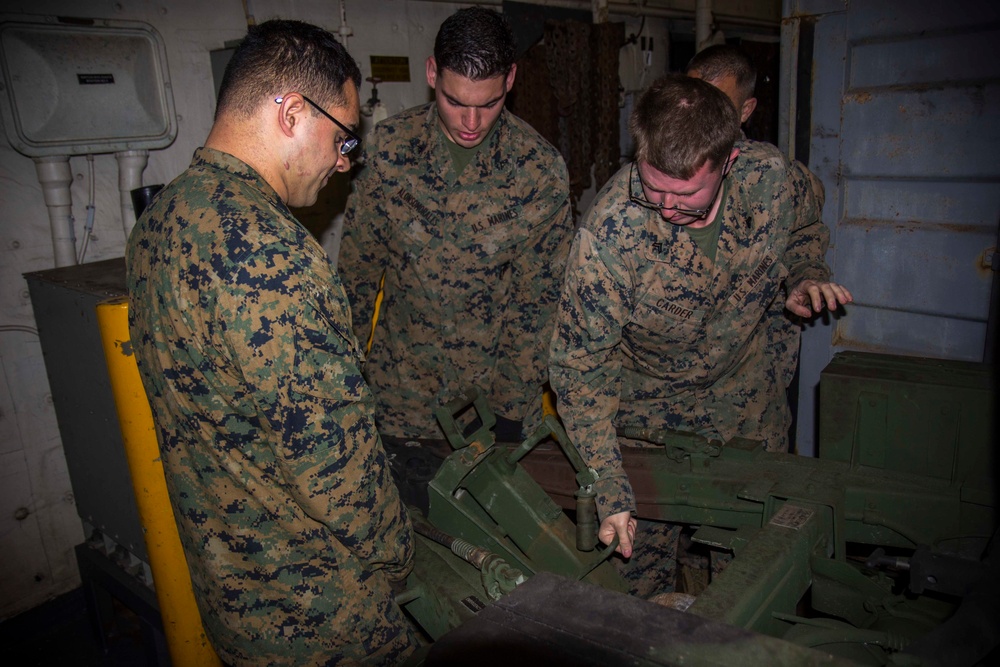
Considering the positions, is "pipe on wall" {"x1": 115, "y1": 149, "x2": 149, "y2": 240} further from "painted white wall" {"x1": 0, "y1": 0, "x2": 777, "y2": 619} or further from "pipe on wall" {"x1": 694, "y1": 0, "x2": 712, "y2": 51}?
"pipe on wall" {"x1": 694, "y1": 0, "x2": 712, "y2": 51}

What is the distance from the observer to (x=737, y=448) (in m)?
1.93

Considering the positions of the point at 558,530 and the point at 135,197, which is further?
the point at 135,197

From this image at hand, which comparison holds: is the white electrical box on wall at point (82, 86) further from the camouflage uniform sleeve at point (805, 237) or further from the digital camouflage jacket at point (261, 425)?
the camouflage uniform sleeve at point (805, 237)

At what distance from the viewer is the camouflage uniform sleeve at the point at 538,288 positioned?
271 centimetres

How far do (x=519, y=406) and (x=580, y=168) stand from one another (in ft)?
8.96

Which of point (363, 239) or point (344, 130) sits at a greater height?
point (344, 130)

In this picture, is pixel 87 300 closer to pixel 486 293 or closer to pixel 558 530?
pixel 486 293

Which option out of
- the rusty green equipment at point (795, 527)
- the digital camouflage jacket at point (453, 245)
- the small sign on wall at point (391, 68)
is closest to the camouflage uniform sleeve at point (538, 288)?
the digital camouflage jacket at point (453, 245)

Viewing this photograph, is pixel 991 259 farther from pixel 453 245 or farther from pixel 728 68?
pixel 453 245

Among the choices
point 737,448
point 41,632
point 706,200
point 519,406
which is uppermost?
point 706,200

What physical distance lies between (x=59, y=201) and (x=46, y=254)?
23 cm

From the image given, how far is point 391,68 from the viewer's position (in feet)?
12.2

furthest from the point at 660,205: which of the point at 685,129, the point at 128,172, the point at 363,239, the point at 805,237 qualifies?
the point at 128,172

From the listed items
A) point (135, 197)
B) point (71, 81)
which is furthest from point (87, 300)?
point (71, 81)
